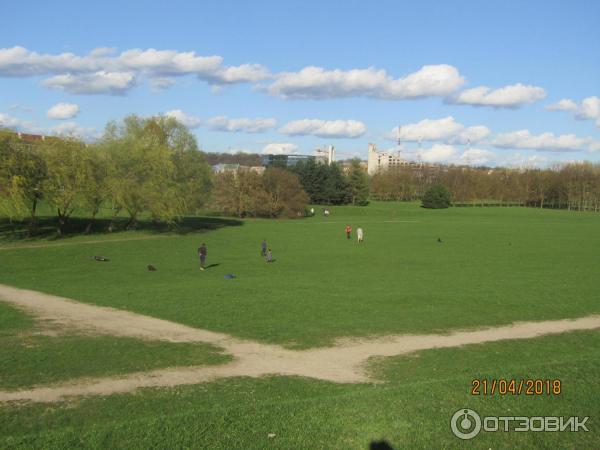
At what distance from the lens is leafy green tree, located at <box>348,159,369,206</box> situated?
126875mm

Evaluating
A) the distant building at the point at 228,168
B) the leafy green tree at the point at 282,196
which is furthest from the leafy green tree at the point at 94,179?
the distant building at the point at 228,168

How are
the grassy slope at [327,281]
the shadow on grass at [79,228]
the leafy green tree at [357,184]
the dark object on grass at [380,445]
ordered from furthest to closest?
the leafy green tree at [357,184] < the shadow on grass at [79,228] < the grassy slope at [327,281] < the dark object on grass at [380,445]

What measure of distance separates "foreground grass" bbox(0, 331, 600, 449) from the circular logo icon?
119 millimetres

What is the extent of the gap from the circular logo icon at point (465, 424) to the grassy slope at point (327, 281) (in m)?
8.10

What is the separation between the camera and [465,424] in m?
8.95

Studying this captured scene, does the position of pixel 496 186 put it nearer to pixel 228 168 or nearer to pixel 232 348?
pixel 228 168

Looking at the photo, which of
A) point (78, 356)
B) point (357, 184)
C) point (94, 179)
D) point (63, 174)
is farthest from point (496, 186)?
point (78, 356)

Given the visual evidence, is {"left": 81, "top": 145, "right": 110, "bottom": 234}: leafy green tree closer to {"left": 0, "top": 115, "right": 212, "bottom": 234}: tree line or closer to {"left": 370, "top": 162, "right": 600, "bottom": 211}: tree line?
{"left": 0, "top": 115, "right": 212, "bottom": 234}: tree line

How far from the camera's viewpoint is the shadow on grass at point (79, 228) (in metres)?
47.7

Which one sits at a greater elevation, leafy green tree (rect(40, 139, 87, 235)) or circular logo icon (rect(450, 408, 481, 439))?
leafy green tree (rect(40, 139, 87, 235))

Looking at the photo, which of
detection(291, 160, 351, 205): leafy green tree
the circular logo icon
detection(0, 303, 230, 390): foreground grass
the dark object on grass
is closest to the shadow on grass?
detection(0, 303, 230, 390): foreground grass

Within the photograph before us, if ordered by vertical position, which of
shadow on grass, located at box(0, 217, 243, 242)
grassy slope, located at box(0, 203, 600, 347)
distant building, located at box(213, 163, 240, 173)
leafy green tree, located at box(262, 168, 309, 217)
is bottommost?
grassy slope, located at box(0, 203, 600, 347)

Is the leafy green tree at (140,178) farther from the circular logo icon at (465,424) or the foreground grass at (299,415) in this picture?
the circular logo icon at (465,424)

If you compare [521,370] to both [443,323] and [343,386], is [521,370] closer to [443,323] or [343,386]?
[343,386]
